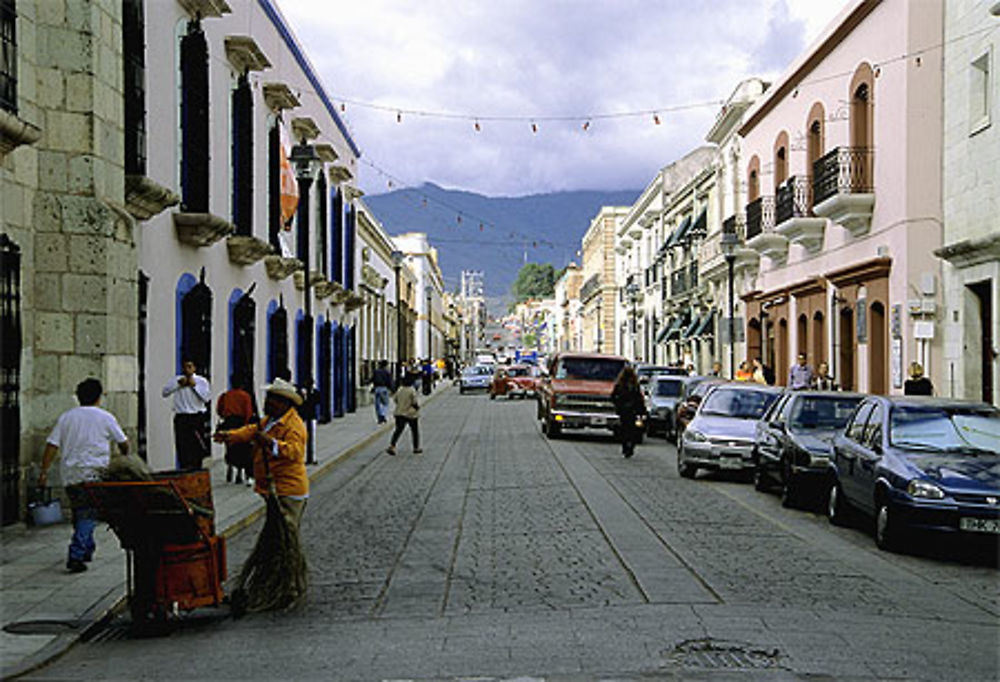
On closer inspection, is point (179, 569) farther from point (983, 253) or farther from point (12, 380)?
point (983, 253)

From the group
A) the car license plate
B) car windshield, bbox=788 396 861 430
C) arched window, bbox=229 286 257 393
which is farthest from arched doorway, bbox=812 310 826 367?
the car license plate

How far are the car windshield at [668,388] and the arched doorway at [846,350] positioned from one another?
13.1 feet

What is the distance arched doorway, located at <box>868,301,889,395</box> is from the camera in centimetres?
2472

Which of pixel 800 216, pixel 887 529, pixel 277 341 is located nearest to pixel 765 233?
pixel 800 216

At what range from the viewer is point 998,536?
A: 35.2ft

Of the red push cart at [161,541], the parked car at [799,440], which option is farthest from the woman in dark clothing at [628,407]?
the red push cart at [161,541]

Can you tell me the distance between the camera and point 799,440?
→ 49.0 feet

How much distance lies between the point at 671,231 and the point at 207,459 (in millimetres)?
40938

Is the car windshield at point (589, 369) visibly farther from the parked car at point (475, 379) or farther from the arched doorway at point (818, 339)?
the parked car at point (475, 379)

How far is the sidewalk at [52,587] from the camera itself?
759cm

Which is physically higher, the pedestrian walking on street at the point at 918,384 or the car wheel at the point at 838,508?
the pedestrian walking on street at the point at 918,384

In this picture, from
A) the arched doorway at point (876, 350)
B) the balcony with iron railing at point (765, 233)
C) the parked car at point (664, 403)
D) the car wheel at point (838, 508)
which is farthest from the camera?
the balcony with iron railing at point (765, 233)

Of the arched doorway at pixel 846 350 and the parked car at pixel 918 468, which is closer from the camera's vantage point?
the parked car at pixel 918 468

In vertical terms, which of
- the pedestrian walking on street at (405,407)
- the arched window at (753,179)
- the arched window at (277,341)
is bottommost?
the pedestrian walking on street at (405,407)
